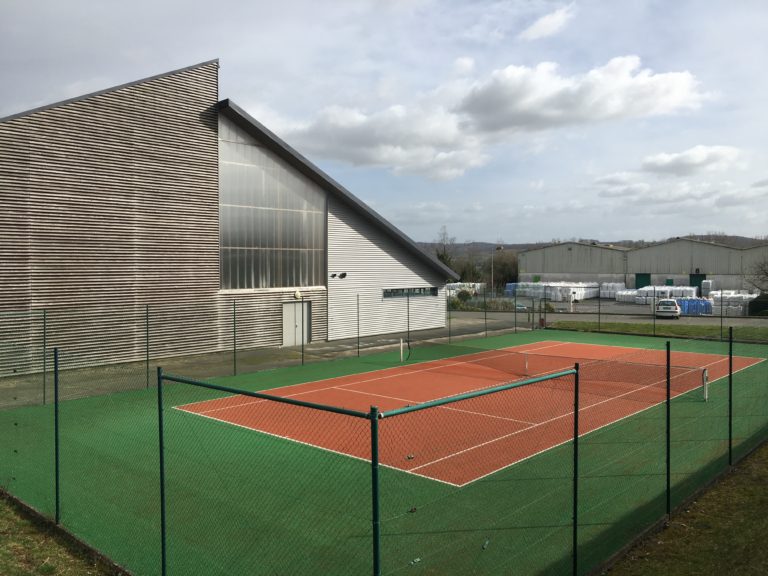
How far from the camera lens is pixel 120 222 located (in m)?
26.2

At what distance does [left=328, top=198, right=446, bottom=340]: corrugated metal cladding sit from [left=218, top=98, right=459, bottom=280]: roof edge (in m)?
0.55

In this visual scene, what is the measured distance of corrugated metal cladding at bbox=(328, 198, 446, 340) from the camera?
3431cm

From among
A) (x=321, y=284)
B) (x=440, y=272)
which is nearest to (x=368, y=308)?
(x=321, y=284)

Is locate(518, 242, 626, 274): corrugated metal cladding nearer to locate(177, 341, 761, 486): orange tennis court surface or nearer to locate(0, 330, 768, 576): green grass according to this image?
locate(177, 341, 761, 486): orange tennis court surface

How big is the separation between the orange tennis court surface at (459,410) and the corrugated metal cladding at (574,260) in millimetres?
59313

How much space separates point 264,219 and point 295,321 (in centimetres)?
545

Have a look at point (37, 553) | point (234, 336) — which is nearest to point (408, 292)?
point (234, 336)

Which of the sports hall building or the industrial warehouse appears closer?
the industrial warehouse

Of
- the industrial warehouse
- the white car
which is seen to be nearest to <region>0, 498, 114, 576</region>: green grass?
the industrial warehouse

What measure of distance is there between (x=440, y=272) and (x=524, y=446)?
86.9 feet

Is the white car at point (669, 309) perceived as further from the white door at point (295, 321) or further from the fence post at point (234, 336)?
the fence post at point (234, 336)

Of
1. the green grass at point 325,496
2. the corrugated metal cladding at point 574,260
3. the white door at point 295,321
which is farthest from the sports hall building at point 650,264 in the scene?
the green grass at point 325,496

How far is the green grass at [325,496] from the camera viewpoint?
333 inches

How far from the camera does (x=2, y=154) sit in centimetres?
2306
